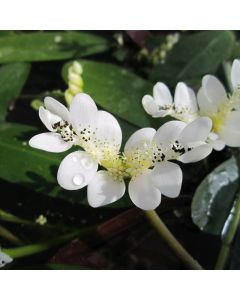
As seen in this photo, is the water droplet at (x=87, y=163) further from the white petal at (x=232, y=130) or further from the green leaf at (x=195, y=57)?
the green leaf at (x=195, y=57)

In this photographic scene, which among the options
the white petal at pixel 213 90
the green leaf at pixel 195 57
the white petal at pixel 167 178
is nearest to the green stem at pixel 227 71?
the green leaf at pixel 195 57

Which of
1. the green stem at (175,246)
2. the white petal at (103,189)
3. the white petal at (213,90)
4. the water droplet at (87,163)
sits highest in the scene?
the white petal at (213,90)

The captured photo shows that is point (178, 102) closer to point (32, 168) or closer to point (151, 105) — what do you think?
point (151, 105)

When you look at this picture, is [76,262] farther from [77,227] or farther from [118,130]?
[118,130]

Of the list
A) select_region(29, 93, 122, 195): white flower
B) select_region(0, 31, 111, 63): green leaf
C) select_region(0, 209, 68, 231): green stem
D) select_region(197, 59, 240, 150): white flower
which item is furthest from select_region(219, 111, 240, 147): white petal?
select_region(0, 31, 111, 63): green leaf

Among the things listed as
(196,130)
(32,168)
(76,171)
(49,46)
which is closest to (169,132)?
(196,130)

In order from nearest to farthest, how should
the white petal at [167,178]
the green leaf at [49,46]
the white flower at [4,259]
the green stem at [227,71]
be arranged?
the white petal at [167,178]
the white flower at [4,259]
the green stem at [227,71]
the green leaf at [49,46]
